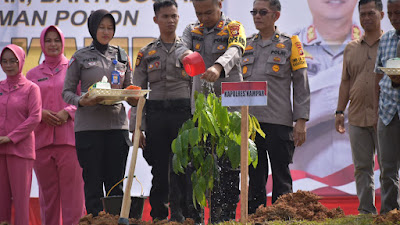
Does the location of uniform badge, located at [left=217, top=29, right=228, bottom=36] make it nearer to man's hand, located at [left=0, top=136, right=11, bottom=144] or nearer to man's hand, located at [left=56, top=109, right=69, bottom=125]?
man's hand, located at [left=56, top=109, right=69, bottom=125]

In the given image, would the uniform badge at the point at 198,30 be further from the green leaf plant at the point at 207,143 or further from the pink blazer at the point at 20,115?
the pink blazer at the point at 20,115

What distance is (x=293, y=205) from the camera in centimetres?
426

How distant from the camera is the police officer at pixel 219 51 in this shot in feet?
14.0

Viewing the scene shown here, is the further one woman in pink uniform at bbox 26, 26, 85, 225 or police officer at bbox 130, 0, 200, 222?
woman in pink uniform at bbox 26, 26, 85, 225

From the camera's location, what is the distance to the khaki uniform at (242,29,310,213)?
4914 millimetres

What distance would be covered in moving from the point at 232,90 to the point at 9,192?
2.47 m

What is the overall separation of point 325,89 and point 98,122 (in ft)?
8.12

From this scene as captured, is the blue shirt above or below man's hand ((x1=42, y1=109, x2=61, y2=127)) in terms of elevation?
above

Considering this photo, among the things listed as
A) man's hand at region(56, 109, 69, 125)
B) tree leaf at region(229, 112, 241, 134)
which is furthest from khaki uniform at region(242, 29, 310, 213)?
man's hand at region(56, 109, 69, 125)

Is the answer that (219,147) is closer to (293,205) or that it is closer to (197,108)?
(197,108)

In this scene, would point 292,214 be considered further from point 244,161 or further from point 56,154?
point 56,154

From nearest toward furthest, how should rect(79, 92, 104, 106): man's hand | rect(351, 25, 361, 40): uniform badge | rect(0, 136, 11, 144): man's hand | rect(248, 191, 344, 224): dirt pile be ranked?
rect(248, 191, 344, 224): dirt pile, rect(79, 92, 104, 106): man's hand, rect(0, 136, 11, 144): man's hand, rect(351, 25, 361, 40): uniform badge

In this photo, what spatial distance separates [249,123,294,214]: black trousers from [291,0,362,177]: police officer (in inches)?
55.8

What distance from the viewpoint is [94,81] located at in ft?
16.3
